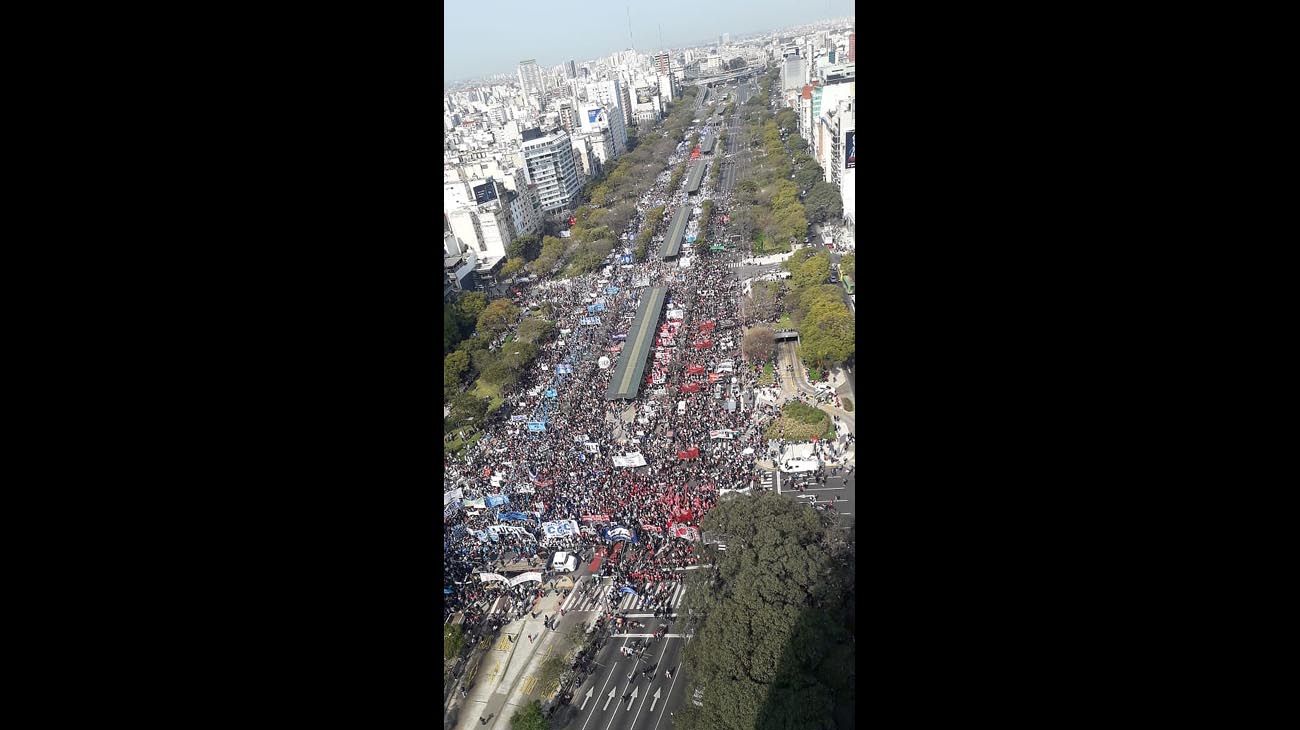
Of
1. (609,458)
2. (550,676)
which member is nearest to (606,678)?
(550,676)

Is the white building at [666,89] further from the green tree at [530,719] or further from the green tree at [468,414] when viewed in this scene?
the green tree at [530,719]

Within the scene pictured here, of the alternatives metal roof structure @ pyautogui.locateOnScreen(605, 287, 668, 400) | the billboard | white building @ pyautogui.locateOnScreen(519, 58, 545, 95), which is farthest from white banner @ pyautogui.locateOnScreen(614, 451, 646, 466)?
white building @ pyautogui.locateOnScreen(519, 58, 545, 95)

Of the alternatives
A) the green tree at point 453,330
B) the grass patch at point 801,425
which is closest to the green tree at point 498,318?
the green tree at point 453,330

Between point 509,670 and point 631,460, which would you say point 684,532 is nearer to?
point 631,460
